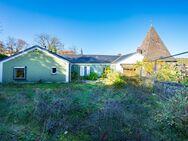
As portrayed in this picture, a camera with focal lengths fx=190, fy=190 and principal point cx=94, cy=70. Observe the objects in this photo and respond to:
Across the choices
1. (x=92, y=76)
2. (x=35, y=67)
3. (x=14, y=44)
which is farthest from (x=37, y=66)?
(x=14, y=44)

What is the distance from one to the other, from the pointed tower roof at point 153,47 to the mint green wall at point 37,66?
1630cm

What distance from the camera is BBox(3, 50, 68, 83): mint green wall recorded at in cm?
2041

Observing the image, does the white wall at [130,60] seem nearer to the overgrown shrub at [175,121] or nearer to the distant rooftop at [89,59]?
the distant rooftop at [89,59]

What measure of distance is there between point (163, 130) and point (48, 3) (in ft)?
47.0

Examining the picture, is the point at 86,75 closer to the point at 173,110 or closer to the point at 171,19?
the point at 171,19

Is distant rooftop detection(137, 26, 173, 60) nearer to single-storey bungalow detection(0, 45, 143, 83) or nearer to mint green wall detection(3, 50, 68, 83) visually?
single-storey bungalow detection(0, 45, 143, 83)

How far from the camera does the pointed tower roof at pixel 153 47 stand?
3281cm

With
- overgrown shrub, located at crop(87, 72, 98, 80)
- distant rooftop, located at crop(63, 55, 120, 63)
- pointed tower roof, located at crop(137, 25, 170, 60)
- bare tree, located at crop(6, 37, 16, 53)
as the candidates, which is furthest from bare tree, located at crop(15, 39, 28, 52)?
pointed tower roof, located at crop(137, 25, 170, 60)

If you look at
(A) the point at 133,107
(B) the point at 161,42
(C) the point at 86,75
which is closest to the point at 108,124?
(A) the point at 133,107

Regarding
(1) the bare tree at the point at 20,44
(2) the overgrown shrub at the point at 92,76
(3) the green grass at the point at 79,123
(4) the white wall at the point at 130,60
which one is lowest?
(3) the green grass at the point at 79,123

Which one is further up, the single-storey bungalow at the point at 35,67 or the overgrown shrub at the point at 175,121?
the single-storey bungalow at the point at 35,67

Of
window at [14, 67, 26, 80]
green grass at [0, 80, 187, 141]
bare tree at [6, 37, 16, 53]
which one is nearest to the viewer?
green grass at [0, 80, 187, 141]

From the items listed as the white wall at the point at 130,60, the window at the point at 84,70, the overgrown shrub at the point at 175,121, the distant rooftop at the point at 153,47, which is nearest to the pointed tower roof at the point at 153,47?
the distant rooftop at the point at 153,47

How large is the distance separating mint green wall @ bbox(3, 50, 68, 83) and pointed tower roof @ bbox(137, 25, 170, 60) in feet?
53.5
